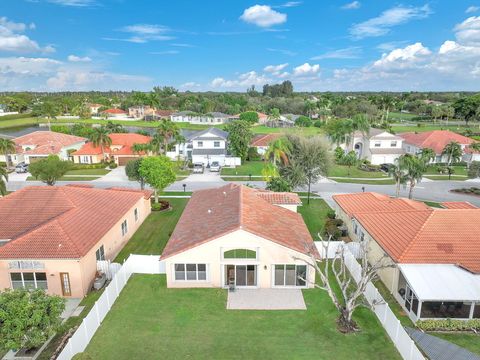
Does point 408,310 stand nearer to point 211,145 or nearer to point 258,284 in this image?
point 258,284

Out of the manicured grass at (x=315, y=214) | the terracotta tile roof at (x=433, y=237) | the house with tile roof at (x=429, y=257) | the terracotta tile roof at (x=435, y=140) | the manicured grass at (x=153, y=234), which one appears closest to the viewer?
the house with tile roof at (x=429, y=257)

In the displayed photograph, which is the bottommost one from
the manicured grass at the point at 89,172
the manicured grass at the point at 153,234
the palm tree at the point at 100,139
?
the manicured grass at the point at 153,234

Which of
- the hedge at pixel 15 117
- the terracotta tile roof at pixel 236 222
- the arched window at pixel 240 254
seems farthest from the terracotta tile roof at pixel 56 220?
the hedge at pixel 15 117

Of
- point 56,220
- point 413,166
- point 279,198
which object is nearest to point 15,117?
point 56,220

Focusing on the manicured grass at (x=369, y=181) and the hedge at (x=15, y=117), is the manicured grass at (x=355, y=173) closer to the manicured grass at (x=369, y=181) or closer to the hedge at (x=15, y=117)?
the manicured grass at (x=369, y=181)

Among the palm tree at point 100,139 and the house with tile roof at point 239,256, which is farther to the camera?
the palm tree at point 100,139

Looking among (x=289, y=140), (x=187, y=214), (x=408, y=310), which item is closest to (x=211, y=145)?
(x=289, y=140)

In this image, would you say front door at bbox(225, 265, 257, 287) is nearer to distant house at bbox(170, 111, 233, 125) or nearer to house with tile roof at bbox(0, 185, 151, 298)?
house with tile roof at bbox(0, 185, 151, 298)
